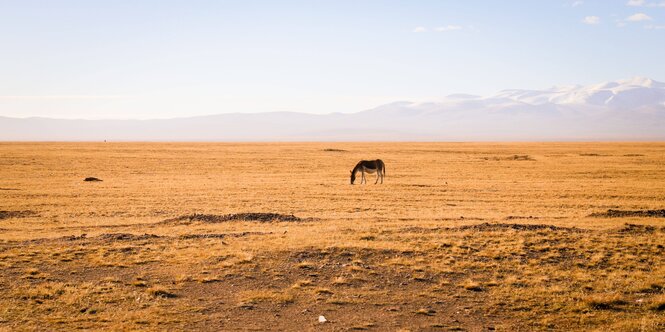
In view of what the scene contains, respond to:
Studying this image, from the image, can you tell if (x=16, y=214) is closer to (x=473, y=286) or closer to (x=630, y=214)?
(x=473, y=286)

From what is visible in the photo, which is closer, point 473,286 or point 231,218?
point 473,286

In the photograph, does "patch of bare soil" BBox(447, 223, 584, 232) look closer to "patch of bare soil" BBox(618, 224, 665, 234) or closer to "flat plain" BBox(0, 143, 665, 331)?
"flat plain" BBox(0, 143, 665, 331)

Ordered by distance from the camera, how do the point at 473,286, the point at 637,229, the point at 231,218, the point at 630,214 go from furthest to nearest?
the point at 630,214, the point at 231,218, the point at 637,229, the point at 473,286

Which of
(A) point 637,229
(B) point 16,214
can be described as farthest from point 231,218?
(A) point 637,229

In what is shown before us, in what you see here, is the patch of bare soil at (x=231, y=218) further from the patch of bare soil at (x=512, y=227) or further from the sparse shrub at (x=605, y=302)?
the sparse shrub at (x=605, y=302)

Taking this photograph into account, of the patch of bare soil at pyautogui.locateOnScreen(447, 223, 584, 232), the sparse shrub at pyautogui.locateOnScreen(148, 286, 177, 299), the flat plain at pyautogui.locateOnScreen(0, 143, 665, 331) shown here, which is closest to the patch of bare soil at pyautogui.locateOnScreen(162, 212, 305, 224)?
the flat plain at pyautogui.locateOnScreen(0, 143, 665, 331)

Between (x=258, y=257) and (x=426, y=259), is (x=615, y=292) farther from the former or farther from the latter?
(x=258, y=257)

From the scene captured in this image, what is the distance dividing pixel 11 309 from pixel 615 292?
1175 cm

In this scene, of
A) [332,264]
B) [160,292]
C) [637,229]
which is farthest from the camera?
[637,229]

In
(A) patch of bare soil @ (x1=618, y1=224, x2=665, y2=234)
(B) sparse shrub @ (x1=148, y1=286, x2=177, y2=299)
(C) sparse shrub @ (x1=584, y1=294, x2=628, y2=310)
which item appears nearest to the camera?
(C) sparse shrub @ (x1=584, y1=294, x2=628, y2=310)

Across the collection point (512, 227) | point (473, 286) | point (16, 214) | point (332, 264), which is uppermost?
point (512, 227)

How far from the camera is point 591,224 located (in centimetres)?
1931

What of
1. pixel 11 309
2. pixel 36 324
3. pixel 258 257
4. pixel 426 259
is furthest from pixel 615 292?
pixel 11 309

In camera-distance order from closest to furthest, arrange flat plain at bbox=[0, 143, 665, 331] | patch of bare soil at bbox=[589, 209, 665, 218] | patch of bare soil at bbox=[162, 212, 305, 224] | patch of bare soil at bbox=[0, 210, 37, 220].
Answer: flat plain at bbox=[0, 143, 665, 331]
patch of bare soil at bbox=[162, 212, 305, 224]
patch of bare soil at bbox=[589, 209, 665, 218]
patch of bare soil at bbox=[0, 210, 37, 220]
